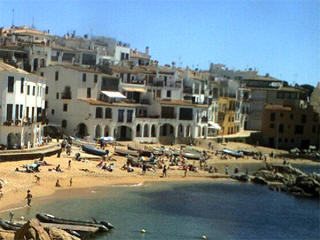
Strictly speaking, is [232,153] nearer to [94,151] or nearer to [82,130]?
[82,130]

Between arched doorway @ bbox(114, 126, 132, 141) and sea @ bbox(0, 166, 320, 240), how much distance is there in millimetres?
20976

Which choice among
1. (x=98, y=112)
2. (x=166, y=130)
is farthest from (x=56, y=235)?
(x=166, y=130)

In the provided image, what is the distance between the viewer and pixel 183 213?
156ft

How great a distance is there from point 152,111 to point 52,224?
5173 cm

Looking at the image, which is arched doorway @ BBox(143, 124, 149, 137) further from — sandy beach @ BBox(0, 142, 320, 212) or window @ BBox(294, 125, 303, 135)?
window @ BBox(294, 125, 303, 135)

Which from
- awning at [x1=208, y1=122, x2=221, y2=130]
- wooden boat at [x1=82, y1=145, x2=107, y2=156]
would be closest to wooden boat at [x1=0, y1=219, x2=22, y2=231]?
wooden boat at [x1=82, y1=145, x2=107, y2=156]

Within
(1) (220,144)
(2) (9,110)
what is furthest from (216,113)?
(2) (9,110)

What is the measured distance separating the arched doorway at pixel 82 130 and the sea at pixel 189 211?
19.9m

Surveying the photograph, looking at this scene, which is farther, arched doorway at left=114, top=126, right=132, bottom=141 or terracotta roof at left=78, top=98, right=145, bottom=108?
arched doorway at left=114, top=126, right=132, bottom=141

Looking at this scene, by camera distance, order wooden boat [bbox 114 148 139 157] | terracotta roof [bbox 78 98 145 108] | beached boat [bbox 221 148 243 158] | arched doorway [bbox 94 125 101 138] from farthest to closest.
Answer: beached boat [bbox 221 148 243 158] < arched doorway [bbox 94 125 101 138] < terracotta roof [bbox 78 98 145 108] < wooden boat [bbox 114 148 139 157]

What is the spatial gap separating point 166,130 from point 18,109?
33083mm

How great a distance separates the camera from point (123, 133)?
82750 mm

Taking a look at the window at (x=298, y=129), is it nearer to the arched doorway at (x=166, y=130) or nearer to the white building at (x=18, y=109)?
the arched doorway at (x=166, y=130)

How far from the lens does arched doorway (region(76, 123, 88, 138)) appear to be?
3027 inches
